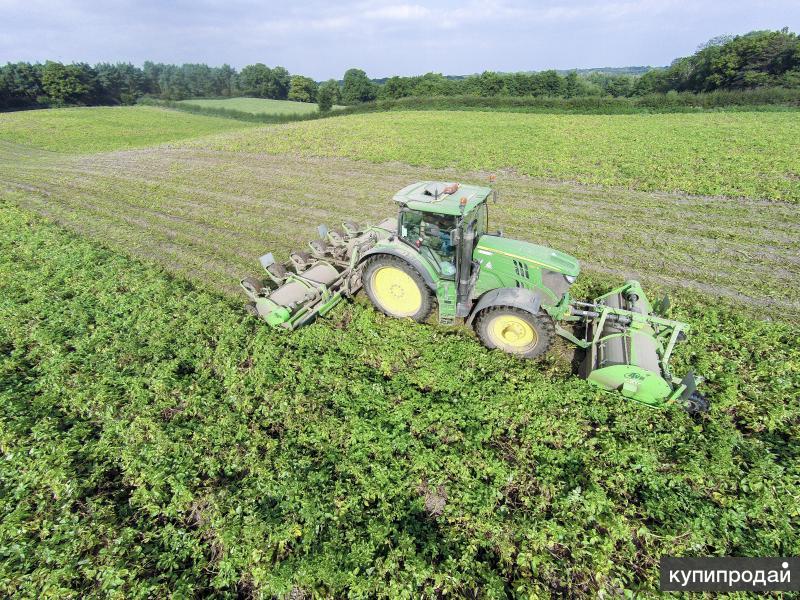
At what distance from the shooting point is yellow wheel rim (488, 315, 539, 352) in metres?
6.44

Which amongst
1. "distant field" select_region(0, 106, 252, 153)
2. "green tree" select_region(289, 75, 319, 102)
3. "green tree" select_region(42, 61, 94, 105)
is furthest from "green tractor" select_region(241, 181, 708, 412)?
"green tree" select_region(289, 75, 319, 102)

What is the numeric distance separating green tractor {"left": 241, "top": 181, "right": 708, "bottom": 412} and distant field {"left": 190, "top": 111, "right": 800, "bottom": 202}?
12035mm

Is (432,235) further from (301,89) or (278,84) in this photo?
(278,84)

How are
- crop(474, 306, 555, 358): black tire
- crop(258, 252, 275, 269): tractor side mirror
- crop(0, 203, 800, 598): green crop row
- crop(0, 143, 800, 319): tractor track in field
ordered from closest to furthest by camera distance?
crop(0, 203, 800, 598): green crop row → crop(474, 306, 555, 358): black tire → crop(258, 252, 275, 269): tractor side mirror → crop(0, 143, 800, 319): tractor track in field

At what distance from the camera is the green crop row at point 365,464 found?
12.9 ft

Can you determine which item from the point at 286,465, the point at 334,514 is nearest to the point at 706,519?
the point at 334,514

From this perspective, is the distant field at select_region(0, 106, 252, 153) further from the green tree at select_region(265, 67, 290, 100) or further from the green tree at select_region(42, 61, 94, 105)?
the green tree at select_region(265, 67, 290, 100)

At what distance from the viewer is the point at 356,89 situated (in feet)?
255

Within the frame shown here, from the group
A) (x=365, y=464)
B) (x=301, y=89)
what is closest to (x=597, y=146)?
(x=365, y=464)

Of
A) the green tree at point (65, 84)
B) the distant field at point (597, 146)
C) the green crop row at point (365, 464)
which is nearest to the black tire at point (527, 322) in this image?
the green crop row at point (365, 464)

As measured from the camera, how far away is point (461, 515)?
14.2ft

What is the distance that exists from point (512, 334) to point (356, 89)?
84196 millimetres

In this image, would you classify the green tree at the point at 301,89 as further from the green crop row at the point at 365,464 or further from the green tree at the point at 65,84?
the green crop row at the point at 365,464

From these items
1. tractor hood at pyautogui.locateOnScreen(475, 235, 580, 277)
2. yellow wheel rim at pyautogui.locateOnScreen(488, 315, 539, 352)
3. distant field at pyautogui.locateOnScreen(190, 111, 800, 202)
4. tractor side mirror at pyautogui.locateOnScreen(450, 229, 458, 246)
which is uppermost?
distant field at pyautogui.locateOnScreen(190, 111, 800, 202)
